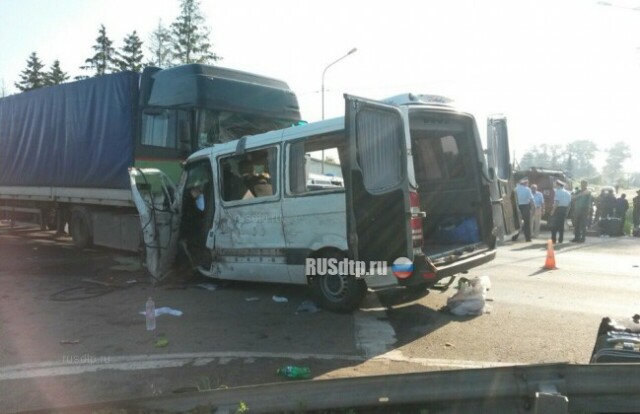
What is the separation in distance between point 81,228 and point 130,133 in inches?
129

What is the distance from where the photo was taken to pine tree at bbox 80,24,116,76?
47094 millimetres

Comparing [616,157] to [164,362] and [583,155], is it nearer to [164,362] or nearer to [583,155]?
[583,155]

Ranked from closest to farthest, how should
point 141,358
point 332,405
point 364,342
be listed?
point 332,405
point 141,358
point 364,342

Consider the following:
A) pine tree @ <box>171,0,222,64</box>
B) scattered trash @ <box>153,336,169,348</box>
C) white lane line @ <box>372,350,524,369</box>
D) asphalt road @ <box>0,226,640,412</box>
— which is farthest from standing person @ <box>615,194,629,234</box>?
pine tree @ <box>171,0,222,64</box>

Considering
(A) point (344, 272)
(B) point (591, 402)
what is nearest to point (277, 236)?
(A) point (344, 272)

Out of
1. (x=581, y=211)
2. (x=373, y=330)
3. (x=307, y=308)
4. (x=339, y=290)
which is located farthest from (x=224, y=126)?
(x=581, y=211)

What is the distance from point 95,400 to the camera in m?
3.93

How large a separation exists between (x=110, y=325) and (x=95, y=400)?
220cm

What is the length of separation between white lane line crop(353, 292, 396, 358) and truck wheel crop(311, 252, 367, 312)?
0.21m

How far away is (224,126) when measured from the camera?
9656 millimetres

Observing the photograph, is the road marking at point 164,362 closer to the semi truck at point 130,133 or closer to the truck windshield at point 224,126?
the semi truck at point 130,133

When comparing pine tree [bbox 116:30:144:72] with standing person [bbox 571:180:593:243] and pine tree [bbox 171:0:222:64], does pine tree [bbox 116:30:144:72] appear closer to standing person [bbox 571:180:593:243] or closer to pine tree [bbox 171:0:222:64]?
pine tree [bbox 171:0:222:64]

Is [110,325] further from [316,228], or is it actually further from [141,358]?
[316,228]

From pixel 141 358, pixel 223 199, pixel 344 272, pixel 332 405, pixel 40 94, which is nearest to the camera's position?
pixel 332 405
